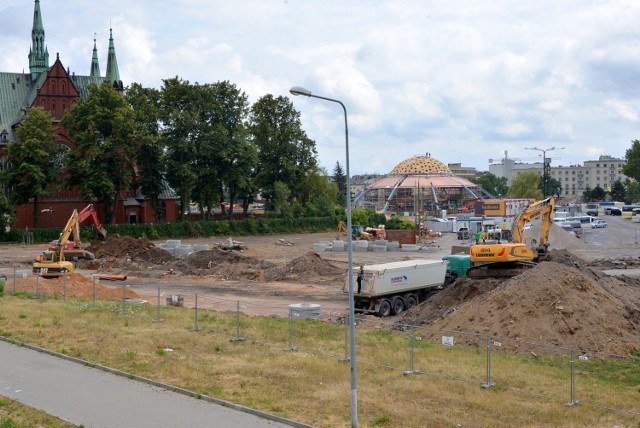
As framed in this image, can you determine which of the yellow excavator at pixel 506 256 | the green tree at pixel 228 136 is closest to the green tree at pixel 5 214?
the green tree at pixel 228 136

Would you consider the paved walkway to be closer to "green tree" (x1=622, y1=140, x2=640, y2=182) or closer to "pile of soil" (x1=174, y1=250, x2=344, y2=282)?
"pile of soil" (x1=174, y1=250, x2=344, y2=282)

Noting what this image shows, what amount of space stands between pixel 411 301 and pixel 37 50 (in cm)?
8205

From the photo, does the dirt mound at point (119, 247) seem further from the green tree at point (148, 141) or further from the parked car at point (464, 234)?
the parked car at point (464, 234)

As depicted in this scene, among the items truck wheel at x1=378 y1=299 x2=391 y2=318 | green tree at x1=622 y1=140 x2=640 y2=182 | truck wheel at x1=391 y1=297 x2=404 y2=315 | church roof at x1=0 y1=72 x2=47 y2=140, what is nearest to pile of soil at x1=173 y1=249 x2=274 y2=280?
truck wheel at x1=391 y1=297 x2=404 y2=315

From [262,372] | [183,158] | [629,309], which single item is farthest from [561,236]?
[262,372]

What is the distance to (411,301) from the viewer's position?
41.6 meters

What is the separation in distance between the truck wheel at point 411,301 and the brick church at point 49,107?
193ft

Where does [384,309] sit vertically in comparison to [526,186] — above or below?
below

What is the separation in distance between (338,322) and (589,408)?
17.1m

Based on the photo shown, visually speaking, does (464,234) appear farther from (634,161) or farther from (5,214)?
(634,161)

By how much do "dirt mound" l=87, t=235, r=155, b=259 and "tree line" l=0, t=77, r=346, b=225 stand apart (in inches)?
550

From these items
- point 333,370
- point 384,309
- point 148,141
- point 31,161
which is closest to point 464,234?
point 148,141

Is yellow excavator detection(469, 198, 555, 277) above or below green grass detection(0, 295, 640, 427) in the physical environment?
above

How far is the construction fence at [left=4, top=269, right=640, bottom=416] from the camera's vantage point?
2205cm
